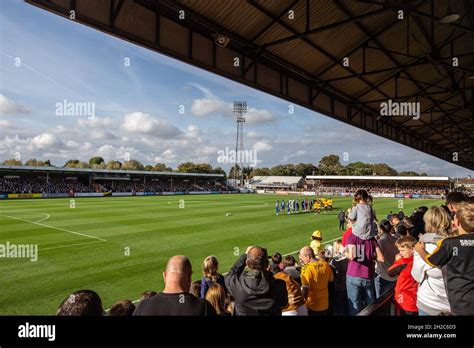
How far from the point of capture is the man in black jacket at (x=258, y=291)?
10.4 feet

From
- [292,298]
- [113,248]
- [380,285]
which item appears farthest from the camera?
[113,248]

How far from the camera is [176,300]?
250 cm

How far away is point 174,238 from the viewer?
1566 centimetres

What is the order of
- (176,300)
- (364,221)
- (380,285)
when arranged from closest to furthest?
(176,300)
(364,221)
(380,285)

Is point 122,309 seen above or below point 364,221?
below

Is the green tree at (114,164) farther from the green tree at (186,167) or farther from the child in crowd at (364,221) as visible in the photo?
the child in crowd at (364,221)

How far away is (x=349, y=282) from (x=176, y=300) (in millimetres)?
3607

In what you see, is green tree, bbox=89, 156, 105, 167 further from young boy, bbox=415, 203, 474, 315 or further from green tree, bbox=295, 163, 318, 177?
young boy, bbox=415, 203, 474, 315

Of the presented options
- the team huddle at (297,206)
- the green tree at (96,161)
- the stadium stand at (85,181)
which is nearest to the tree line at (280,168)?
the green tree at (96,161)

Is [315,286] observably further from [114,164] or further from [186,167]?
[114,164]

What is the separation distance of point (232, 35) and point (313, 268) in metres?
5.07

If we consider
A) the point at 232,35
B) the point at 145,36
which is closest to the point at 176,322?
the point at 145,36

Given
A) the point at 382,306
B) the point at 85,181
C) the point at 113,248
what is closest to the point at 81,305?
the point at 382,306

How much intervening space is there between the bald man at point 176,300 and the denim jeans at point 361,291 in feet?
10.9
